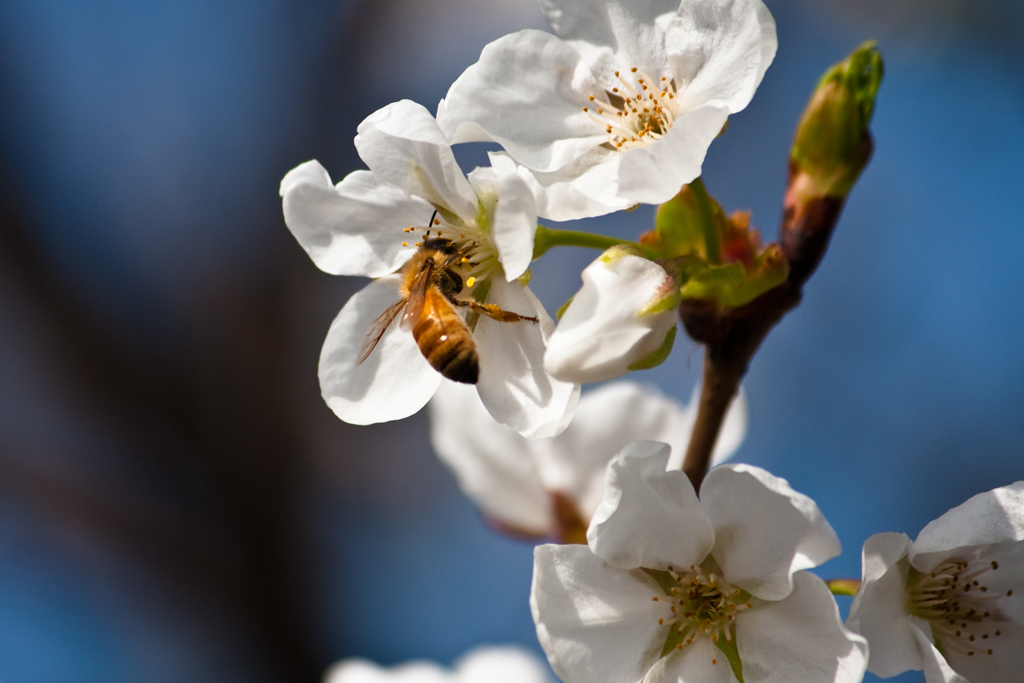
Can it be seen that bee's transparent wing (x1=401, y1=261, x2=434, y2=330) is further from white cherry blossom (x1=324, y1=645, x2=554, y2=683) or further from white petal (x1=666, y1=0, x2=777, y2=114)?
white cherry blossom (x1=324, y1=645, x2=554, y2=683)

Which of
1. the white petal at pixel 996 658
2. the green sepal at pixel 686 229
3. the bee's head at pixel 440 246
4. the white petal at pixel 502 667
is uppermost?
the green sepal at pixel 686 229

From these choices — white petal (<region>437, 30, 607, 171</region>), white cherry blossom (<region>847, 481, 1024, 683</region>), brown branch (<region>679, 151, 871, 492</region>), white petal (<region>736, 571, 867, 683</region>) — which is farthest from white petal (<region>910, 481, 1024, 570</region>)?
white petal (<region>437, 30, 607, 171</region>)

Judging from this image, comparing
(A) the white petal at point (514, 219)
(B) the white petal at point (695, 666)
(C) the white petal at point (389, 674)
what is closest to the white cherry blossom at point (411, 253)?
(A) the white petal at point (514, 219)

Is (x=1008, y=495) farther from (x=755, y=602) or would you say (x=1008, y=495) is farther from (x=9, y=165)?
(x=9, y=165)

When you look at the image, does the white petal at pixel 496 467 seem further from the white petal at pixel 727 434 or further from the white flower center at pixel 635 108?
the white flower center at pixel 635 108

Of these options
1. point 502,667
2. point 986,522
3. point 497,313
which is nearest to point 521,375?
point 497,313

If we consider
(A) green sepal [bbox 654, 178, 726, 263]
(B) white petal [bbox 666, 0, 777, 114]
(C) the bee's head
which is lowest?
(C) the bee's head

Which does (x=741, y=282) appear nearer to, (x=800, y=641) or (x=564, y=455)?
(x=800, y=641)

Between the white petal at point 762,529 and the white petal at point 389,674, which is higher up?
the white petal at point 762,529
